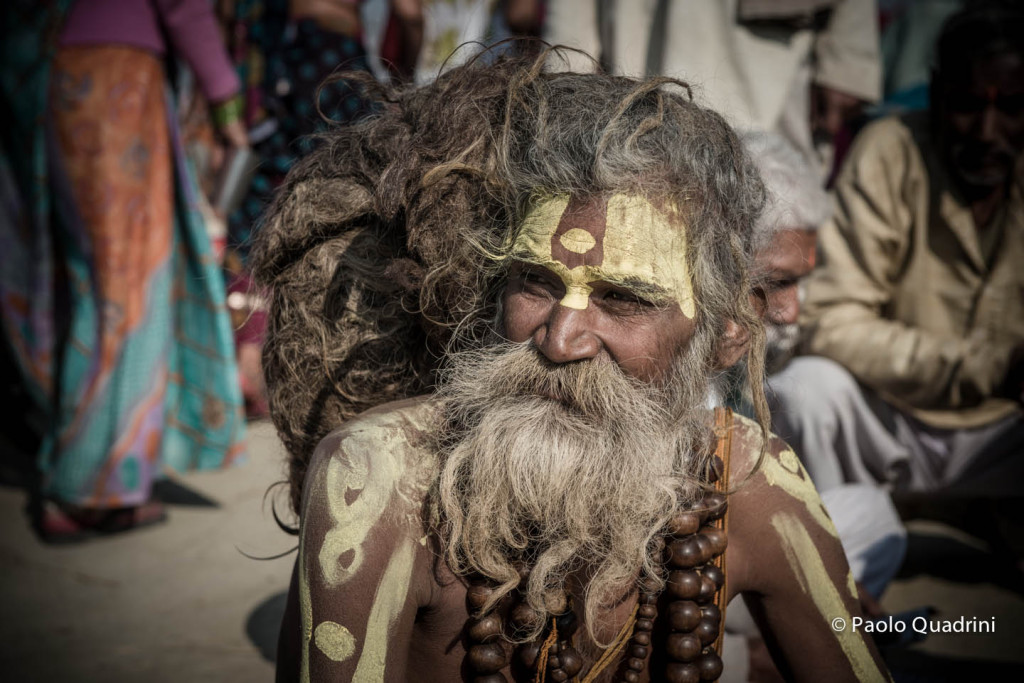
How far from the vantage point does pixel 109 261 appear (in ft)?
12.1

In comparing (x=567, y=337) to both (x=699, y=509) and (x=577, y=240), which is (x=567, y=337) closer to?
(x=577, y=240)

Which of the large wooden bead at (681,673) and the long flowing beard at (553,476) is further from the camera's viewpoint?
the large wooden bead at (681,673)

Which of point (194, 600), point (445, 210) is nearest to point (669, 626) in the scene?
point (445, 210)

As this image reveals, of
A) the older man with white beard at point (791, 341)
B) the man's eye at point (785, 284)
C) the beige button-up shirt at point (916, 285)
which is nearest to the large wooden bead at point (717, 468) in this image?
the man's eye at point (785, 284)

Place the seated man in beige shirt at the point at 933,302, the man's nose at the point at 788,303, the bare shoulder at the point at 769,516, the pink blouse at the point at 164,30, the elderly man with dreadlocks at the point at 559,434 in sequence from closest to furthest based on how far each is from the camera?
the elderly man with dreadlocks at the point at 559,434 < the bare shoulder at the point at 769,516 < the man's nose at the point at 788,303 < the seated man in beige shirt at the point at 933,302 < the pink blouse at the point at 164,30

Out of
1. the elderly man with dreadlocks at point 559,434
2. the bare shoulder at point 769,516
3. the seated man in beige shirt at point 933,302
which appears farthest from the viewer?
the seated man in beige shirt at point 933,302

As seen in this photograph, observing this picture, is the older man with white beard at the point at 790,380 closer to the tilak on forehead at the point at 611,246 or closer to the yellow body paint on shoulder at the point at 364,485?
the tilak on forehead at the point at 611,246

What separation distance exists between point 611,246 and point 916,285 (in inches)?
103

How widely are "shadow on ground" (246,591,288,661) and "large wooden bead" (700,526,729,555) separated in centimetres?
193

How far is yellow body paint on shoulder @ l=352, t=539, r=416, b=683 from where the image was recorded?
58.1 inches

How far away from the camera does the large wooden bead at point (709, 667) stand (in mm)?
1716

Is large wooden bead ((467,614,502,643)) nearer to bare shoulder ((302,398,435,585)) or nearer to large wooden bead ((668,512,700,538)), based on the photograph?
bare shoulder ((302,398,435,585))

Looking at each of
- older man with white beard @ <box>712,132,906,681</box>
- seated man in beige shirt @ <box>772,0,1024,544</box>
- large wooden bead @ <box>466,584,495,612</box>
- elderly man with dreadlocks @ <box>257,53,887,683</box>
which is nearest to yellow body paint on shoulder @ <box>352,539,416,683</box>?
elderly man with dreadlocks @ <box>257,53,887,683</box>

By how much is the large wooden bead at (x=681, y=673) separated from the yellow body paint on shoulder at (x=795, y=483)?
17.1 inches
